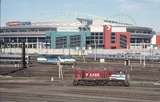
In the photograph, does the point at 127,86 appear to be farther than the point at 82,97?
Yes

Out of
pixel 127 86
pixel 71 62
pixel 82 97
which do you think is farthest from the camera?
pixel 71 62

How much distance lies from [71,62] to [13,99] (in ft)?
286

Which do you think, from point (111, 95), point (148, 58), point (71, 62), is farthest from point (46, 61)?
point (111, 95)

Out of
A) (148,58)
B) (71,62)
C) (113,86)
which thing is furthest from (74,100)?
(148,58)

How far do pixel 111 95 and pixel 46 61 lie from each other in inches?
3366

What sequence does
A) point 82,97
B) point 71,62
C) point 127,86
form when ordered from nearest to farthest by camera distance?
point 82,97 < point 127,86 < point 71,62

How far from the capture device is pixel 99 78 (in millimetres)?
64812

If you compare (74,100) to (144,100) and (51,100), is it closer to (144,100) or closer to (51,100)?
(51,100)

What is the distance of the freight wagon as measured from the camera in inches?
2549

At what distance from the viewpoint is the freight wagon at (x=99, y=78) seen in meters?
64.8

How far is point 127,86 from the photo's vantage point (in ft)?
204

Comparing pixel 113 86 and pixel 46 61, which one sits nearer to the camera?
pixel 113 86

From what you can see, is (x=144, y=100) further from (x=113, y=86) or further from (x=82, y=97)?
(x=113, y=86)

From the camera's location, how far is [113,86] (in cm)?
6278
